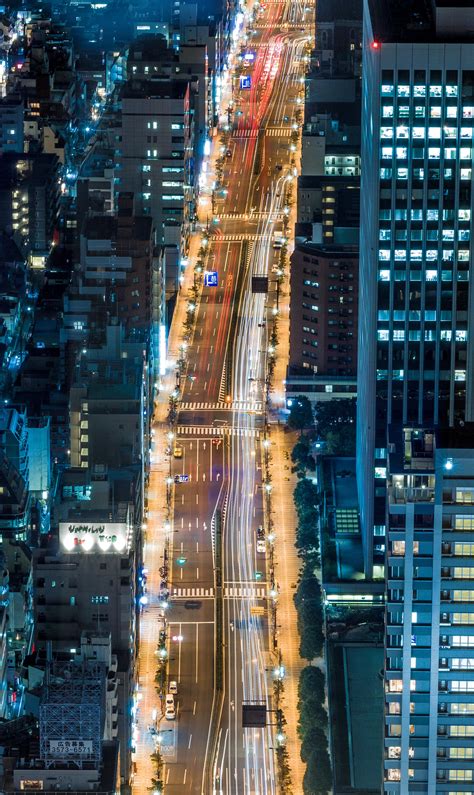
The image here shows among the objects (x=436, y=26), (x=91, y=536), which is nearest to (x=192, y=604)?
(x=91, y=536)

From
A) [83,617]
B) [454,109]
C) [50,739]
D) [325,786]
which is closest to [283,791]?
[325,786]

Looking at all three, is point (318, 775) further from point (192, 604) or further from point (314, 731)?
point (192, 604)

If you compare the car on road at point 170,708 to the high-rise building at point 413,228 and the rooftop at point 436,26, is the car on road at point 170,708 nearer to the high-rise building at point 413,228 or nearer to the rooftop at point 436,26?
the high-rise building at point 413,228

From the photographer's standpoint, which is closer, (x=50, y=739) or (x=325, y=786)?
(x=50, y=739)

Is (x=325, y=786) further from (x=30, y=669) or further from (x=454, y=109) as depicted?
(x=454, y=109)

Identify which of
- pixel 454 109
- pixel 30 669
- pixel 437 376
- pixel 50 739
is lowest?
pixel 50 739

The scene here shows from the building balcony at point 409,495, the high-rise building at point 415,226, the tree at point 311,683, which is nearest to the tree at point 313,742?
the tree at point 311,683
